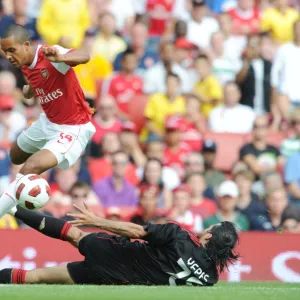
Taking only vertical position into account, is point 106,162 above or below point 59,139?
below

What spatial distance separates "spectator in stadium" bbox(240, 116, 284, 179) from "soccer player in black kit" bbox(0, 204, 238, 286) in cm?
539

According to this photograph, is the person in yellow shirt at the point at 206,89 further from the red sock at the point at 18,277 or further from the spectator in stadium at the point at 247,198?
the red sock at the point at 18,277

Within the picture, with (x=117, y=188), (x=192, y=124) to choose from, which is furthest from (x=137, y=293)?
(x=192, y=124)

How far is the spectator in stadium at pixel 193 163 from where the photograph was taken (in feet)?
49.8

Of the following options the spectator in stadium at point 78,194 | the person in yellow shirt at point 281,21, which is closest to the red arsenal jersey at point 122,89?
the spectator in stadium at point 78,194

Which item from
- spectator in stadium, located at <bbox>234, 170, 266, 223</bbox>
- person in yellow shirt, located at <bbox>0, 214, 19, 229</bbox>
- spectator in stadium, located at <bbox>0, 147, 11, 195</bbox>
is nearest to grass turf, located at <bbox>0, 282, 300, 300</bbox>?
person in yellow shirt, located at <bbox>0, 214, 19, 229</bbox>

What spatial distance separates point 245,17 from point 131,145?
4.44 metres

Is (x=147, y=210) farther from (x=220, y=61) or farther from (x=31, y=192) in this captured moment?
(x=220, y=61)

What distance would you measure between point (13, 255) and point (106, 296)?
12.1ft

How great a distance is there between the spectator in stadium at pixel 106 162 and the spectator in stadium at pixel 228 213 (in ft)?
4.96

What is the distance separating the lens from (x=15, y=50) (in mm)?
10531

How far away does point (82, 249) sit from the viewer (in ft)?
34.2

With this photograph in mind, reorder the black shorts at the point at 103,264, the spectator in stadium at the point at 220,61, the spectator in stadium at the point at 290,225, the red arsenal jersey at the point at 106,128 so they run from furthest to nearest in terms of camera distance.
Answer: the spectator in stadium at the point at 220,61 < the red arsenal jersey at the point at 106,128 < the spectator in stadium at the point at 290,225 < the black shorts at the point at 103,264

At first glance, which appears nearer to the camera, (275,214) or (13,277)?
(13,277)
